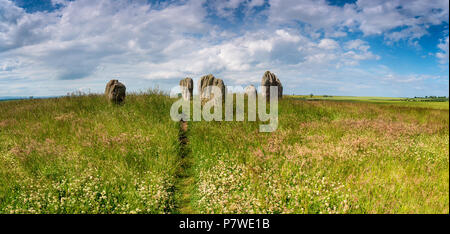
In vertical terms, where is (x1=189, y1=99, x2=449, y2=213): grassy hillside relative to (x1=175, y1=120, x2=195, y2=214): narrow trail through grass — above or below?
above

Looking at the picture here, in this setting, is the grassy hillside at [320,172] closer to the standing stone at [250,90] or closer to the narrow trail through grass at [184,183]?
→ the narrow trail through grass at [184,183]

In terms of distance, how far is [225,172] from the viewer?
5973 mm

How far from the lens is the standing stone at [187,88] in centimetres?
1969

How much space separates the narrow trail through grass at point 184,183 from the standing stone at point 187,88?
430 inches

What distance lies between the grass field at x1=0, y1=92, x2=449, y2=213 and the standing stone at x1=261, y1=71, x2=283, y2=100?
7748 millimetres

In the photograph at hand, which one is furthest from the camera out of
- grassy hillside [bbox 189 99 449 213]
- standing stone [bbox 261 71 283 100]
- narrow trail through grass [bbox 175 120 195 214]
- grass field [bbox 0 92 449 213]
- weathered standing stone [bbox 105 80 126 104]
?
standing stone [bbox 261 71 283 100]

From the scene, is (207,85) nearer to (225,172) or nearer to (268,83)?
(268,83)

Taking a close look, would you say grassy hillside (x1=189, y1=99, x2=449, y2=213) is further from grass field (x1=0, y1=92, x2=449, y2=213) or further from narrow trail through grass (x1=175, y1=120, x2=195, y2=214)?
narrow trail through grass (x1=175, y1=120, x2=195, y2=214)

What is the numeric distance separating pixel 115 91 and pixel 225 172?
12294 mm

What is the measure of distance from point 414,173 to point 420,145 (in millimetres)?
2245

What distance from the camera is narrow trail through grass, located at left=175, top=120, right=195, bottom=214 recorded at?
Result: 506 cm

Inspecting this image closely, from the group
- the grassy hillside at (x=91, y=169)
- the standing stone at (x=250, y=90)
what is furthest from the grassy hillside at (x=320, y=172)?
the standing stone at (x=250, y=90)

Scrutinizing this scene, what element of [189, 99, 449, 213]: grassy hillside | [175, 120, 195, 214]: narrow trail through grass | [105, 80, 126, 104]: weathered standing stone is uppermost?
[105, 80, 126, 104]: weathered standing stone

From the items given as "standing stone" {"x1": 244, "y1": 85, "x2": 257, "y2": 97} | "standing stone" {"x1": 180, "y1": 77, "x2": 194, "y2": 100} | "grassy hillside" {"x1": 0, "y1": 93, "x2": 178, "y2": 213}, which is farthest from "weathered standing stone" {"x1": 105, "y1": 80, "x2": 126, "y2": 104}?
"standing stone" {"x1": 244, "y1": 85, "x2": 257, "y2": 97}
